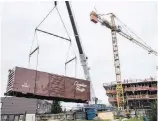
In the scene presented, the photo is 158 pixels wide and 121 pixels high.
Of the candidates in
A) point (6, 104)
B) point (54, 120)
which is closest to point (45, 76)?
point (54, 120)

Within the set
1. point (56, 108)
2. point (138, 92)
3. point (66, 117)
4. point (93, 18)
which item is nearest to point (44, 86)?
point (66, 117)

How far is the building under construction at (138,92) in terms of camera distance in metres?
57.1

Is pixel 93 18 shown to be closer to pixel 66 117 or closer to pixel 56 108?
pixel 56 108

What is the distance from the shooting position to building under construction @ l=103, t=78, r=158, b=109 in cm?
5712

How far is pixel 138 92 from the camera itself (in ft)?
194

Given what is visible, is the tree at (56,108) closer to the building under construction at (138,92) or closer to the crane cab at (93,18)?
the crane cab at (93,18)

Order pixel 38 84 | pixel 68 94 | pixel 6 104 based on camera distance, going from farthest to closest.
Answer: pixel 6 104, pixel 68 94, pixel 38 84

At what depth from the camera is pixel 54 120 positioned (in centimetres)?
2712

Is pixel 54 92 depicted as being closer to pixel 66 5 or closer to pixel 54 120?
pixel 54 120

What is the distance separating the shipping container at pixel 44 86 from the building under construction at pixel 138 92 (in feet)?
122

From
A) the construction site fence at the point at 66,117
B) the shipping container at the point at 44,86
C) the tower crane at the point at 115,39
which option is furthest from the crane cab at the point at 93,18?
the shipping container at the point at 44,86

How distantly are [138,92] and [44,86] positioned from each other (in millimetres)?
42514

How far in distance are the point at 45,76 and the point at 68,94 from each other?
8.59 feet

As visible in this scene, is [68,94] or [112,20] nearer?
[68,94]
